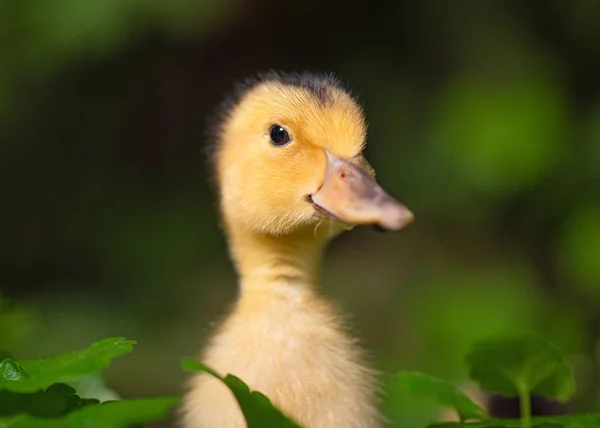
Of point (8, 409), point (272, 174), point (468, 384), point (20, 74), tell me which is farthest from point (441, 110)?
point (8, 409)

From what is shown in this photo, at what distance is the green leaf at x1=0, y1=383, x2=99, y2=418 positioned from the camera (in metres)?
0.42

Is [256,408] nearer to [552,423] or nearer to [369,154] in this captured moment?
[552,423]

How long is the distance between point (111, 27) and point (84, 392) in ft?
4.30

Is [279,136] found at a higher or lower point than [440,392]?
higher

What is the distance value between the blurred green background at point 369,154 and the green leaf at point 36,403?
1.54m

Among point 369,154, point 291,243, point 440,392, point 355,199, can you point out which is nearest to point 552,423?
point 440,392

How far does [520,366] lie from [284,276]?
24cm

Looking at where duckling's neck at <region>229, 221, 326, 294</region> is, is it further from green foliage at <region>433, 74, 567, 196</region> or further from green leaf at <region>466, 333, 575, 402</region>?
green foliage at <region>433, 74, 567, 196</region>

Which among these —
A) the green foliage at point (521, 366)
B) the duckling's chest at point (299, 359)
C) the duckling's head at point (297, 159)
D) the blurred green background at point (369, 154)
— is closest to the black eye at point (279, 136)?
the duckling's head at point (297, 159)

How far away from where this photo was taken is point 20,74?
80.0 inches

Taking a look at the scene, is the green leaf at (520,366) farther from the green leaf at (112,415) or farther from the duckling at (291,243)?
the green leaf at (112,415)

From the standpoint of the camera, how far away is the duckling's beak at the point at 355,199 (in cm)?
58

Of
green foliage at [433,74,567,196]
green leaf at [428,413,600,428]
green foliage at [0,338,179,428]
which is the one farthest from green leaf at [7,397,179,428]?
green foliage at [433,74,567,196]

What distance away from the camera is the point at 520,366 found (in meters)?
0.56
